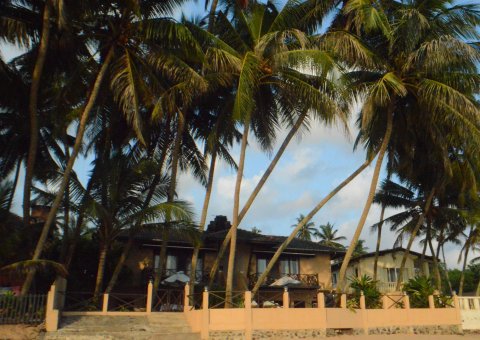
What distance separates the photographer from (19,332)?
507 inches

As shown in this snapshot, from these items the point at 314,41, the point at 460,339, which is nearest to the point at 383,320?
the point at 460,339

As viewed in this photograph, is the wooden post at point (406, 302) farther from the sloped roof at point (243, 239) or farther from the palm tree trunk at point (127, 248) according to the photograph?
the palm tree trunk at point (127, 248)

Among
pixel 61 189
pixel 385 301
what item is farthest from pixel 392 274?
pixel 61 189

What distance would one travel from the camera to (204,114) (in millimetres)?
20625

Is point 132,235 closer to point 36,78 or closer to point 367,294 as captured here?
point 36,78

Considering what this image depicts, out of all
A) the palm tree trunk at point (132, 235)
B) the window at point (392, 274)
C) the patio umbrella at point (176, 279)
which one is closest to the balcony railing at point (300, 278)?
the patio umbrella at point (176, 279)

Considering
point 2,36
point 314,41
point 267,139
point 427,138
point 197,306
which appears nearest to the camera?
point 2,36

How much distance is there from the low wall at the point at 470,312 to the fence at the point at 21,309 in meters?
16.3

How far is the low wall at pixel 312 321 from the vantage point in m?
14.5

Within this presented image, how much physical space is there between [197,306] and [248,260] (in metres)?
8.65

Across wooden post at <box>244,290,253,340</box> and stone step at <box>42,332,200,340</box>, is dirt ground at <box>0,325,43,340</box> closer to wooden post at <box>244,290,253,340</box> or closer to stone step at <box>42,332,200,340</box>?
stone step at <box>42,332,200,340</box>

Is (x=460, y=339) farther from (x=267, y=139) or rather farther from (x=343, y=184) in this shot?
(x=267, y=139)

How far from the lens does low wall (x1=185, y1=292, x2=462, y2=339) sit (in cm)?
1454

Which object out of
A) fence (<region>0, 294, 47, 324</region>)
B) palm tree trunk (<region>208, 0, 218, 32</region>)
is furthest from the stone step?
palm tree trunk (<region>208, 0, 218, 32</region>)
